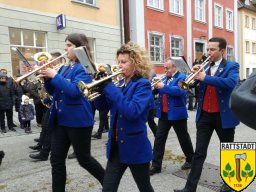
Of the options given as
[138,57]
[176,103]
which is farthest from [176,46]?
[138,57]

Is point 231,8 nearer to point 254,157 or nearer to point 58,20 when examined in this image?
point 58,20

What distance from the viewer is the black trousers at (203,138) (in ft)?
12.1

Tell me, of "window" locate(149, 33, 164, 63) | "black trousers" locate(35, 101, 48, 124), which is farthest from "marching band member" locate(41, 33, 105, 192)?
"window" locate(149, 33, 164, 63)

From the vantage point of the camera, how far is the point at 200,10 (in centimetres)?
2300

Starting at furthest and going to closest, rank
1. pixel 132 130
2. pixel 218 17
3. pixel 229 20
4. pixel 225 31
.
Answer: pixel 229 20, pixel 225 31, pixel 218 17, pixel 132 130

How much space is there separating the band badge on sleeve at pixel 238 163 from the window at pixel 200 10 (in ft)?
69.1

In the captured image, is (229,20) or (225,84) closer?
(225,84)

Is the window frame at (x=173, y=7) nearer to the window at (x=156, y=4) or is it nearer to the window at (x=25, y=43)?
the window at (x=156, y=4)

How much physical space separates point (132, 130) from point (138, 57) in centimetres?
63

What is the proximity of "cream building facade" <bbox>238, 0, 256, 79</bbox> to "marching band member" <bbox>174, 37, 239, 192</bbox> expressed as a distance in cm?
2740

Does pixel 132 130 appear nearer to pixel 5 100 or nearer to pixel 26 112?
pixel 26 112

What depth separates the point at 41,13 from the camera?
489 inches

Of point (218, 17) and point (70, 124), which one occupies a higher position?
point (218, 17)

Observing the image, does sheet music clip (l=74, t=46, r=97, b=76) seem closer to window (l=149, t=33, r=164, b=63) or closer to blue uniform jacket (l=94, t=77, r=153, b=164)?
blue uniform jacket (l=94, t=77, r=153, b=164)
